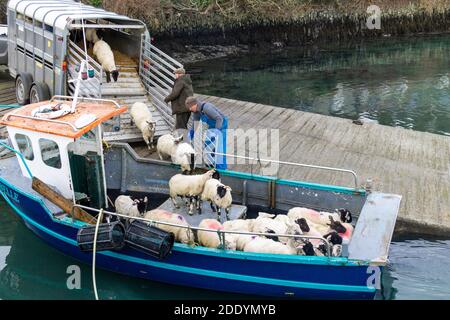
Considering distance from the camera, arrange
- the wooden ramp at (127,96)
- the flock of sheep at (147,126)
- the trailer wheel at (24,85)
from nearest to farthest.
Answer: the flock of sheep at (147,126) → the wooden ramp at (127,96) → the trailer wheel at (24,85)

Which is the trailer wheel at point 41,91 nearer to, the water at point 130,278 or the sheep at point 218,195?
the water at point 130,278

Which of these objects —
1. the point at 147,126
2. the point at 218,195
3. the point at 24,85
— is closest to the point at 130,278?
the point at 218,195

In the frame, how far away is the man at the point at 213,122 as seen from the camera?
36.7 ft

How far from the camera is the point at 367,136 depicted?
14.8 m

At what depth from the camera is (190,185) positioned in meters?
9.84

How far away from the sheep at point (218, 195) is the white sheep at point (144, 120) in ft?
10.9

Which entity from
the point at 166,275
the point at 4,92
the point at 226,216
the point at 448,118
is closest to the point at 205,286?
the point at 166,275

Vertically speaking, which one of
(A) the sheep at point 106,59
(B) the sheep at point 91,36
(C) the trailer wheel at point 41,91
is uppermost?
(B) the sheep at point 91,36

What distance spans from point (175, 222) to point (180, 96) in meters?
3.94

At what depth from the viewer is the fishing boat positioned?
834 centimetres

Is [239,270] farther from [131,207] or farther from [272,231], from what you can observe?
[131,207]

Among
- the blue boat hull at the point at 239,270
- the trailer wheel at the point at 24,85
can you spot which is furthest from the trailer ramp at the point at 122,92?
Result: the blue boat hull at the point at 239,270

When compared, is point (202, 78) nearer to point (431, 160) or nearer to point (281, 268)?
point (431, 160)

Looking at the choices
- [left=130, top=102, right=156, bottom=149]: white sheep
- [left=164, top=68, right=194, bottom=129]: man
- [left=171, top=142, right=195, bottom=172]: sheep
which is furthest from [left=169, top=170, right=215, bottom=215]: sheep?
[left=130, top=102, right=156, bottom=149]: white sheep
